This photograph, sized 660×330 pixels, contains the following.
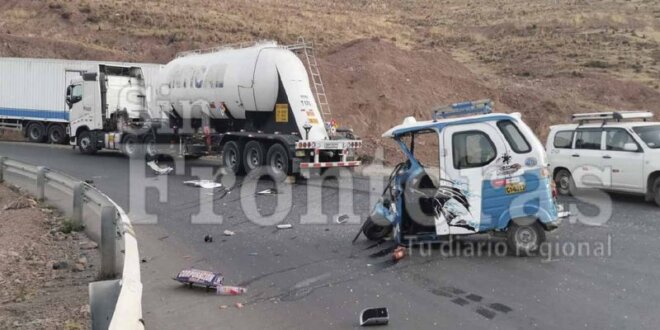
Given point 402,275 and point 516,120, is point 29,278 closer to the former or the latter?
point 402,275

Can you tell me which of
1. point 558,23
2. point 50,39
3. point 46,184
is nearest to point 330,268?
point 46,184

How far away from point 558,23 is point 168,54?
34.0 m

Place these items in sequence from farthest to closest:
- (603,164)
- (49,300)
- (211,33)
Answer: (211,33), (603,164), (49,300)

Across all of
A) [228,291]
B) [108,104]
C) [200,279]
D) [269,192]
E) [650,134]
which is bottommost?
[228,291]

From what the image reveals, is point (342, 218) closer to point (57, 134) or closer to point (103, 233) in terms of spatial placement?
point (103, 233)

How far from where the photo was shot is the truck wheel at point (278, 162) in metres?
16.9

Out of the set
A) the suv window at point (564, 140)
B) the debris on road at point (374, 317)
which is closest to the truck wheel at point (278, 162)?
the suv window at point (564, 140)

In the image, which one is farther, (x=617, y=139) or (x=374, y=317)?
(x=617, y=139)

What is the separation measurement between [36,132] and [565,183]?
2714 cm

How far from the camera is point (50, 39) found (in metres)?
46.7

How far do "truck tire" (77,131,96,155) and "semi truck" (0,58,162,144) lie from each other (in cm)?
659

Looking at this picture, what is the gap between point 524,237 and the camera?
8594mm

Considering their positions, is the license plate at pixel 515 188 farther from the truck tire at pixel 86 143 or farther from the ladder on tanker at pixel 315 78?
the truck tire at pixel 86 143

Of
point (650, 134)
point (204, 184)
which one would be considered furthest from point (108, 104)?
point (650, 134)
